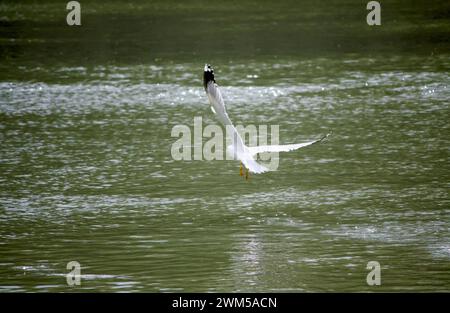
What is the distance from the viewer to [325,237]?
13.9 metres

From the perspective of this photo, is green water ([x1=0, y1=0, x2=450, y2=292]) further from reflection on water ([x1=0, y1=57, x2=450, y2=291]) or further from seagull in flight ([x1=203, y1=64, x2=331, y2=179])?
seagull in flight ([x1=203, y1=64, x2=331, y2=179])

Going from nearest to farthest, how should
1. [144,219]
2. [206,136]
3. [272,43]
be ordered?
[144,219] < [206,136] < [272,43]

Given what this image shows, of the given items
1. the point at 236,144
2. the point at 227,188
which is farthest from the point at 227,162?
the point at 236,144

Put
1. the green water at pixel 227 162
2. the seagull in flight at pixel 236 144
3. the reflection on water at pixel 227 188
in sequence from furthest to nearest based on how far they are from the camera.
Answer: the green water at pixel 227 162 < the reflection on water at pixel 227 188 < the seagull in flight at pixel 236 144

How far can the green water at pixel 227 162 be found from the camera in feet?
42.6

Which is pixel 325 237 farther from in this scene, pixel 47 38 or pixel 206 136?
pixel 47 38

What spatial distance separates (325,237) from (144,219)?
2.51 meters

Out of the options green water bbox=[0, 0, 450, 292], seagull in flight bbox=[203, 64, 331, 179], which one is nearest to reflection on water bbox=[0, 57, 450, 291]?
green water bbox=[0, 0, 450, 292]

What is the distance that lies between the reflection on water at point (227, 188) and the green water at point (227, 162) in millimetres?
36

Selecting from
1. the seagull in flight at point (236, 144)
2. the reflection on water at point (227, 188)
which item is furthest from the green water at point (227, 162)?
the seagull in flight at point (236, 144)

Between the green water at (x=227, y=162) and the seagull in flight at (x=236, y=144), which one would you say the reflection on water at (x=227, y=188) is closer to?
the green water at (x=227, y=162)

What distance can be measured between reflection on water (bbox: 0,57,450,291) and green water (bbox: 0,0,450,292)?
4 cm
